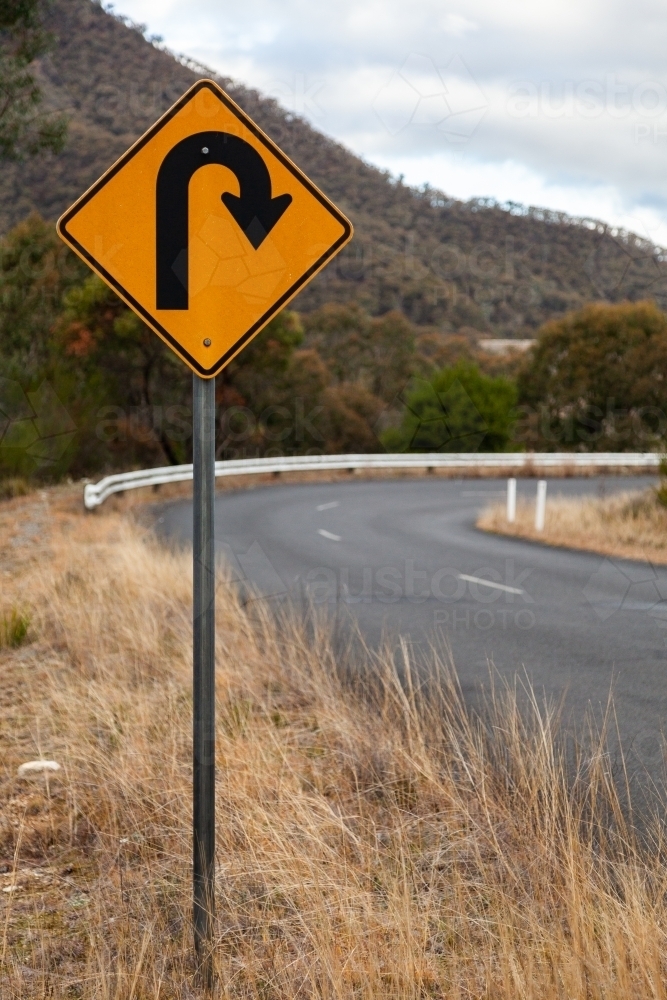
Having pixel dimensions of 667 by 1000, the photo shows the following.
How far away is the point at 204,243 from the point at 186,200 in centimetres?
14

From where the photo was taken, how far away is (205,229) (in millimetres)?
3184

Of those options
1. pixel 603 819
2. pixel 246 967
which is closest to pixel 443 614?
pixel 603 819

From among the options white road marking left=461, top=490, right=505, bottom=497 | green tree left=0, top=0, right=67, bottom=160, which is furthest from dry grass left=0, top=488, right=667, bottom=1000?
white road marking left=461, top=490, right=505, bottom=497

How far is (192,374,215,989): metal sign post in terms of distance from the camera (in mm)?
3045

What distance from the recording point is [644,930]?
2811 mm

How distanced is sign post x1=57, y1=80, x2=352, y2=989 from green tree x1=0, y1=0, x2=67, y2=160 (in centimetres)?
1705

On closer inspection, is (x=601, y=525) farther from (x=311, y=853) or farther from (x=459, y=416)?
(x=459, y=416)

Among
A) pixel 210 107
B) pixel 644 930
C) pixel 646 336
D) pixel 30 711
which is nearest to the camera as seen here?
pixel 644 930

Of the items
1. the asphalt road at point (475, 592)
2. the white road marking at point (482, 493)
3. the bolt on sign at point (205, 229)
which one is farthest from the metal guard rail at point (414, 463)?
the bolt on sign at point (205, 229)

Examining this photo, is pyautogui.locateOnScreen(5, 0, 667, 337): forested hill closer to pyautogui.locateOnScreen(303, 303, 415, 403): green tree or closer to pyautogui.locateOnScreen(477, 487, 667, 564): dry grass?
pyautogui.locateOnScreen(303, 303, 415, 403): green tree

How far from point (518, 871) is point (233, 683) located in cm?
302

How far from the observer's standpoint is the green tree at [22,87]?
714 inches

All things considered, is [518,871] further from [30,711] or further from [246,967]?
[30,711]

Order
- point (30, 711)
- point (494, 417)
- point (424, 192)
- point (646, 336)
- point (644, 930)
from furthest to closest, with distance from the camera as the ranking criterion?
point (424, 192) → point (646, 336) → point (494, 417) → point (30, 711) → point (644, 930)
